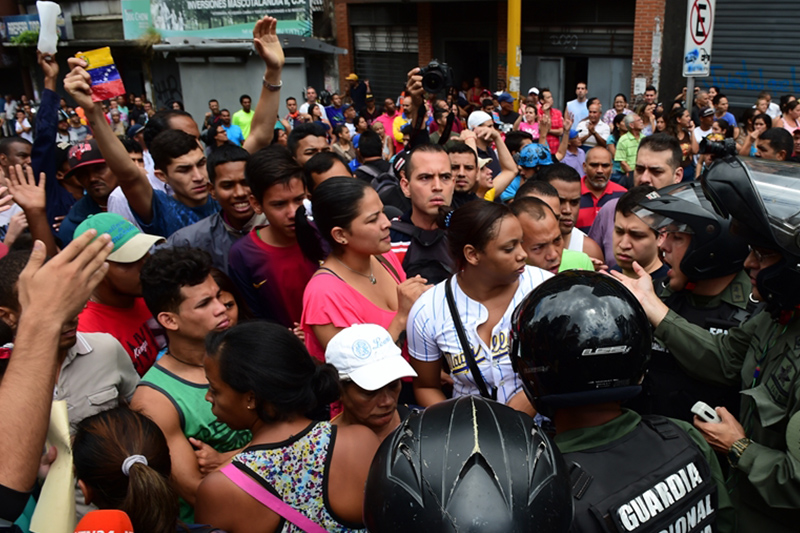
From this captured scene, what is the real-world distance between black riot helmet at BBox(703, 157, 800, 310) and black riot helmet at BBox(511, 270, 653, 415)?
1.65 feet

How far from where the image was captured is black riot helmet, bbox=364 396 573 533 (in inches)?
50.8

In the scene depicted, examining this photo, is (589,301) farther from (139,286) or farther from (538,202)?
(139,286)

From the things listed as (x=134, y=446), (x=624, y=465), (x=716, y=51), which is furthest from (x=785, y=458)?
(x=716, y=51)

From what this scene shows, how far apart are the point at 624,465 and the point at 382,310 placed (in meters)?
1.60

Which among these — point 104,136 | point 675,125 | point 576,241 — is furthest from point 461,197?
point 675,125

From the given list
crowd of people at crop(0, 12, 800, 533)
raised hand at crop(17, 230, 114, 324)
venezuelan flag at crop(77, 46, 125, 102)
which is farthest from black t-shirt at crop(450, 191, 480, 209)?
venezuelan flag at crop(77, 46, 125, 102)

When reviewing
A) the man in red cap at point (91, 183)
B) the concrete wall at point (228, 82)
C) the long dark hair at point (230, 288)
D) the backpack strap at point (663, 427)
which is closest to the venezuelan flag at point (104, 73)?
the man in red cap at point (91, 183)

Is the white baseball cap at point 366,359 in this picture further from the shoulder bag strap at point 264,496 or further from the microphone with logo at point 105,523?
the microphone with logo at point 105,523

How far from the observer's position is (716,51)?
15.0 metres

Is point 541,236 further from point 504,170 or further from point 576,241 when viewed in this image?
point 504,170

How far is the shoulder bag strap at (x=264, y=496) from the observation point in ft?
5.95

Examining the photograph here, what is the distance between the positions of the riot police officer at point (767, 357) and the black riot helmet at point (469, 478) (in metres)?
0.82

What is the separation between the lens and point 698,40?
20.5 feet

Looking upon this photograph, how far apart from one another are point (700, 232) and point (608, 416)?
1.26m
